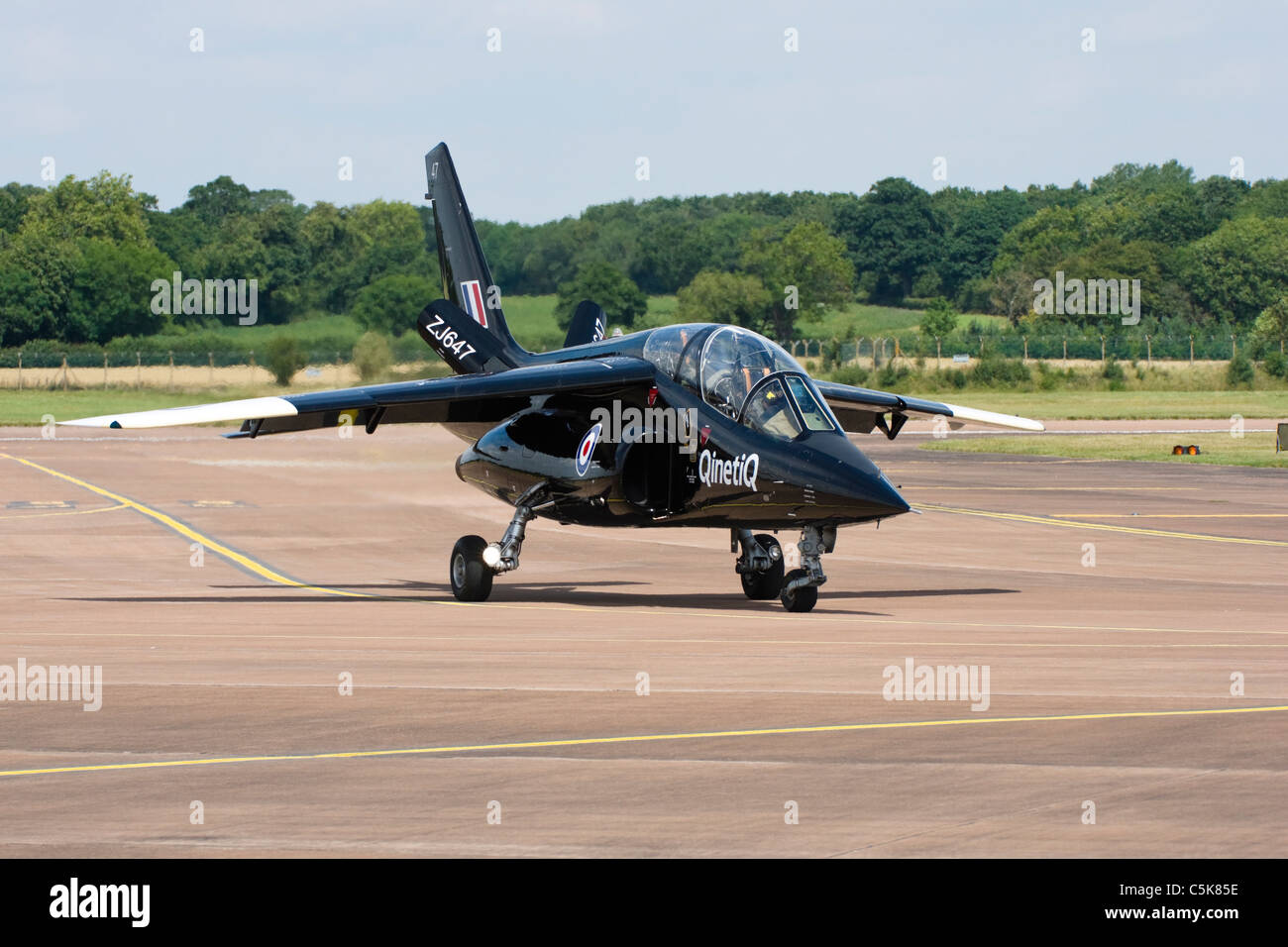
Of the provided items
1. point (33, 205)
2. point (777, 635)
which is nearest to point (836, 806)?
point (777, 635)

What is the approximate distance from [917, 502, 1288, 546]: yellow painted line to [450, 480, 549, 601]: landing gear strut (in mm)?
14634

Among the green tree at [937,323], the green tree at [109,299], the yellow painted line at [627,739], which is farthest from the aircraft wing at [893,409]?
the green tree at [937,323]

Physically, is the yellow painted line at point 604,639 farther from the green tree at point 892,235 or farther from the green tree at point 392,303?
the green tree at point 892,235

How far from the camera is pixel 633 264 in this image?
4592 inches

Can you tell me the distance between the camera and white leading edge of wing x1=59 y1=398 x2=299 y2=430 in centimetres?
2075

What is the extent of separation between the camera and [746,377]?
21.3 meters

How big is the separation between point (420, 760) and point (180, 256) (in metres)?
117

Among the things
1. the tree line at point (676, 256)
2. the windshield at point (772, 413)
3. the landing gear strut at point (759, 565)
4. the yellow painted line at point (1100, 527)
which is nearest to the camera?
the windshield at point (772, 413)

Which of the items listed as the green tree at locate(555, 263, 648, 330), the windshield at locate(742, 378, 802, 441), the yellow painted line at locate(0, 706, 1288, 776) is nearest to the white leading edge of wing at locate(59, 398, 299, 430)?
the windshield at locate(742, 378, 802, 441)

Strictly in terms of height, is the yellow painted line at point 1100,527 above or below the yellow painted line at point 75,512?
below

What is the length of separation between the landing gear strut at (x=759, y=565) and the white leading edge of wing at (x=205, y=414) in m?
6.56

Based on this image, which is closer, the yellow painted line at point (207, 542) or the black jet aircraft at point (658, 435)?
the black jet aircraft at point (658, 435)

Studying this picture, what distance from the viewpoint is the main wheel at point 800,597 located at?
21.9 metres
